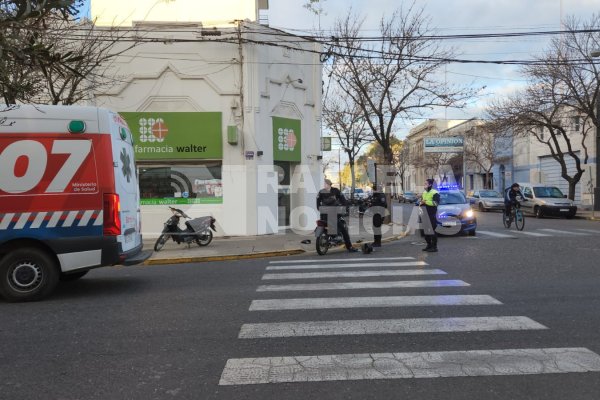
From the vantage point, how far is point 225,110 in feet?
52.0

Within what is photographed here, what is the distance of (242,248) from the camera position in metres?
12.8

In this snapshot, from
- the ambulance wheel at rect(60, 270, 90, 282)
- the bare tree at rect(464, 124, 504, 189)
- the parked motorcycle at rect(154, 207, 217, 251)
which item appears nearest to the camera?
the ambulance wheel at rect(60, 270, 90, 282)

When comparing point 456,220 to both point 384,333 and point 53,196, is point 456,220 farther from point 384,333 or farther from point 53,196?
point 53,196

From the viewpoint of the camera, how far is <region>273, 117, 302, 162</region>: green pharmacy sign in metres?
16.6

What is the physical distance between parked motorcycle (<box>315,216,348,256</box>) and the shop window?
4.99m

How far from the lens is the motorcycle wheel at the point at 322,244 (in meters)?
11.8

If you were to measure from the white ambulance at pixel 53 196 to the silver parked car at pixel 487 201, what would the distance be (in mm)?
29434

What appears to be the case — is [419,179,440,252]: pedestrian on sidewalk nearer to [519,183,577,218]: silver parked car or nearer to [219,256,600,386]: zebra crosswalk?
[219,256,600,386]: zebra crosswalk

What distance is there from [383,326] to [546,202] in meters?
21.7

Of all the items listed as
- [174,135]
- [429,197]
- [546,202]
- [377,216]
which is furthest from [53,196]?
[546,202]

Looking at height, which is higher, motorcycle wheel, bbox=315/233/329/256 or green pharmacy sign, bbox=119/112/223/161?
green pharmacy sign, bbox=119/112/223/161

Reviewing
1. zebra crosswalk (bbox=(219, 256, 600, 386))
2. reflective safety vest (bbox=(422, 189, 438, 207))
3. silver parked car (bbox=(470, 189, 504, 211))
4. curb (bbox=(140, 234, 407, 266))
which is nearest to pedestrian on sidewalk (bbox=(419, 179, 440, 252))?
reflective safety vest (bbox=(422, 189, 438, 207))

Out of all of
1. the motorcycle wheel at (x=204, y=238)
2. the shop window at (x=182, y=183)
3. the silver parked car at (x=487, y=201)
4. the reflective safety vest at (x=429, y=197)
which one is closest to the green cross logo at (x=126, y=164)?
the motorcycle wheel at (x=204, y=238)

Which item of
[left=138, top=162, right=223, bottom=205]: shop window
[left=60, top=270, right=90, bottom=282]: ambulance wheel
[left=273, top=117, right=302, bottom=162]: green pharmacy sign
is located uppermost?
[left=273, top=117, right=302, bottom=162]: green pharmacy sign
